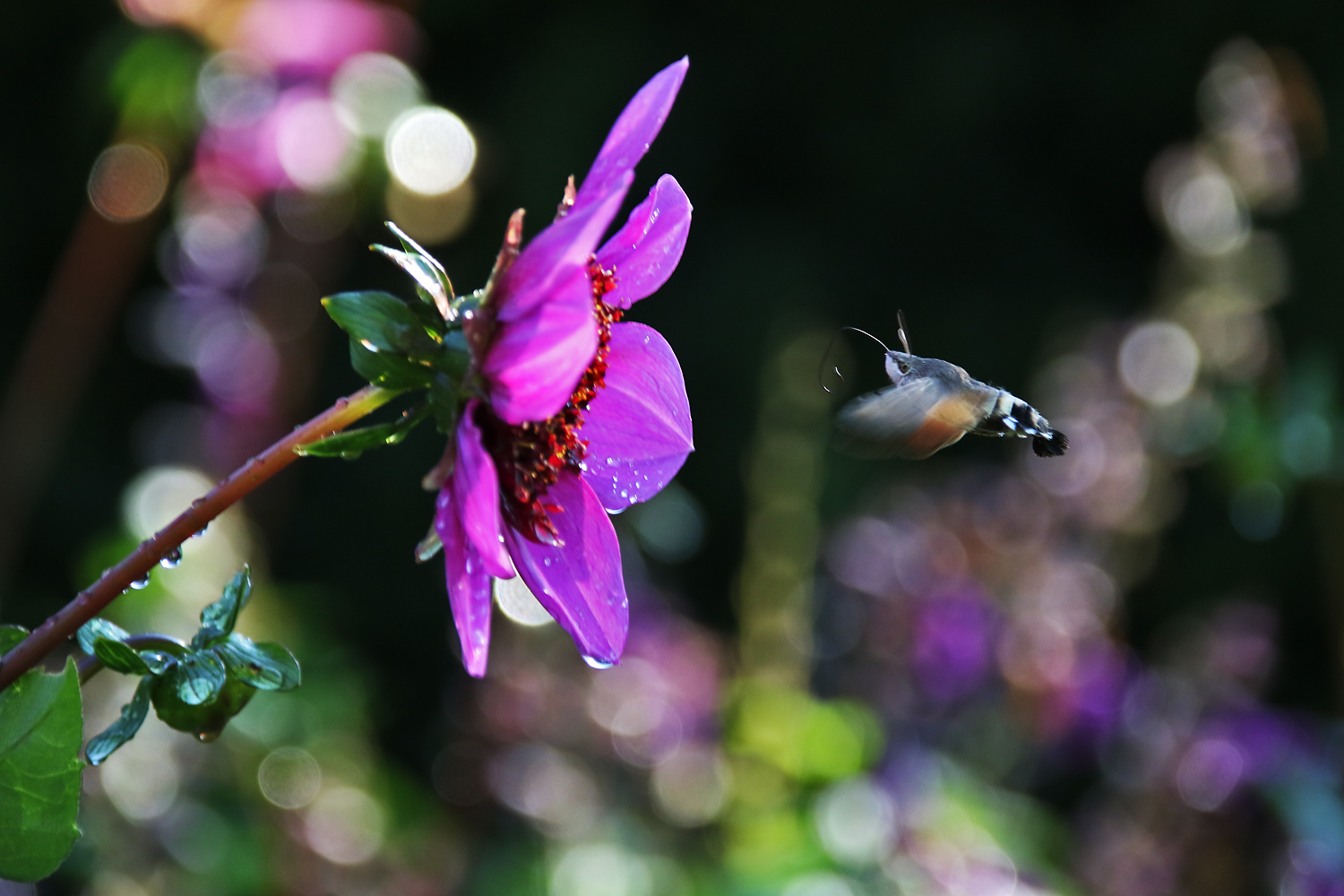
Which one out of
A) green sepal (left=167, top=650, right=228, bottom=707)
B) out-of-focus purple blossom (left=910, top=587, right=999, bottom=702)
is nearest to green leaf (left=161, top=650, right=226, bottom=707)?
green sepal (left=167, top=650, right=228, bottom=707)

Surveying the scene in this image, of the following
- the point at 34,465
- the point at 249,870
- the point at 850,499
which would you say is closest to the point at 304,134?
the point at 34,465

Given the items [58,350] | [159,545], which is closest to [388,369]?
[159,545]

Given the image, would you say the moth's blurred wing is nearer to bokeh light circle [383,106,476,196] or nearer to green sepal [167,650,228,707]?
green sepal [167,650,228,707]

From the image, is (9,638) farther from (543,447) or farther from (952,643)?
(952,643)

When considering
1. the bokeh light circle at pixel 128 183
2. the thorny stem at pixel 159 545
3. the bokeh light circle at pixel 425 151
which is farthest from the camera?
the bokeh light circle at pixel 128 183

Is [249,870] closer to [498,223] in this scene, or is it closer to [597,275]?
[597,275]

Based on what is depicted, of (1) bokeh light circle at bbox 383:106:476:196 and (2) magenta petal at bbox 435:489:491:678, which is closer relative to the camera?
(2) magenta petal at bbox 435:489:491:678

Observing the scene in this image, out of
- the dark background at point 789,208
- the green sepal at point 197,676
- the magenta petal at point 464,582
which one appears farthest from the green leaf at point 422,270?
the dark background at point 789,208

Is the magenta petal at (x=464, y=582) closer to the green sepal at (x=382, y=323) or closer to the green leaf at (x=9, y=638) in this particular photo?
the green sepal at (x=382, y=323)
